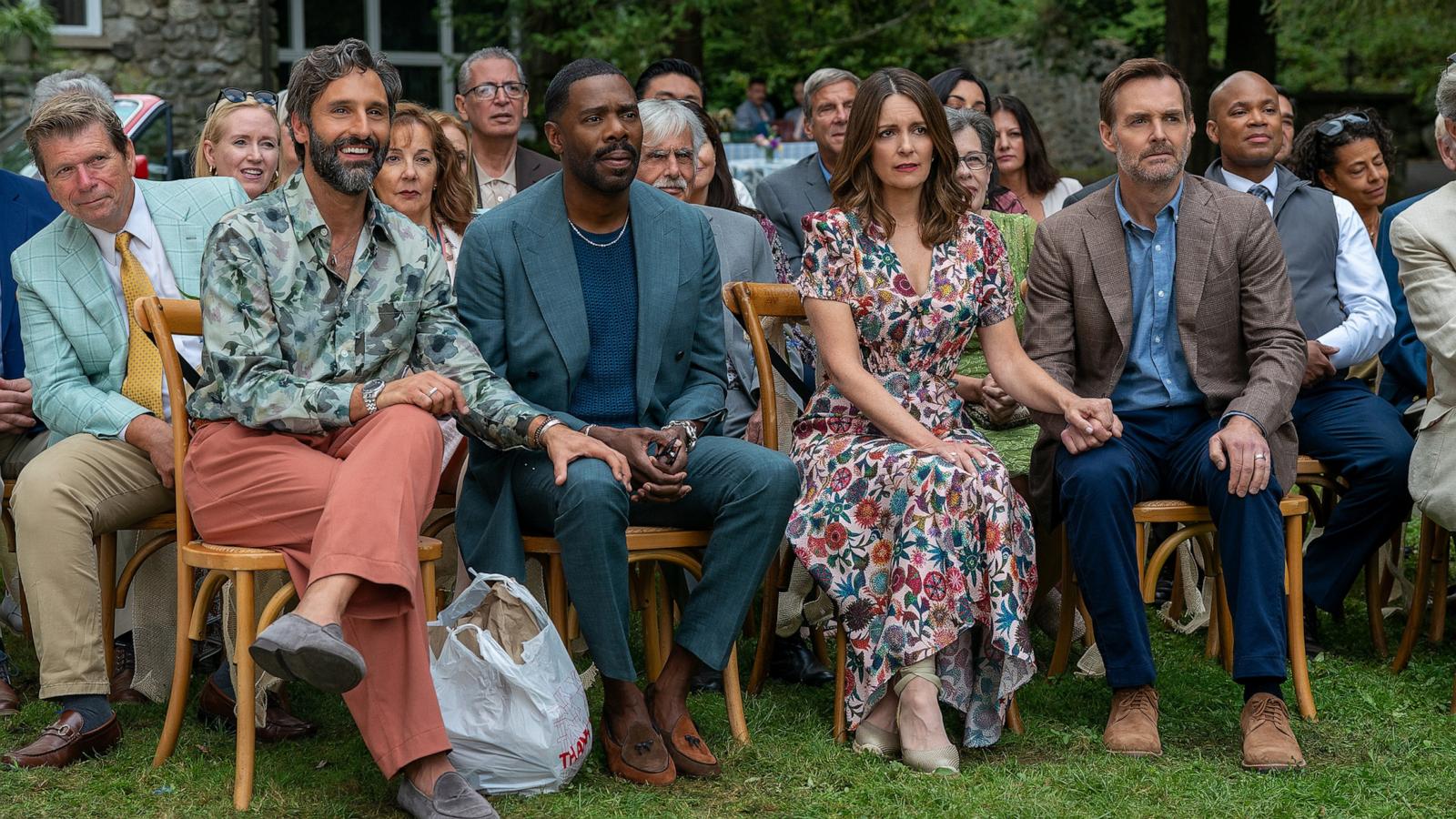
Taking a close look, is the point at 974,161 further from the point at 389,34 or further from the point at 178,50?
the point at 389,34

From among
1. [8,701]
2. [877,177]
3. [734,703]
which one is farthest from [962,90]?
[8,701]

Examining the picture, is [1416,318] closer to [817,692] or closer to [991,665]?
[991,665]

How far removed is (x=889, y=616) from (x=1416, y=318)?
1798 millimetres

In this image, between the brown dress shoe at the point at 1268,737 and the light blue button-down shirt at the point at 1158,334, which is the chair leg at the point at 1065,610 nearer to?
the light blue button-down shirt at the point at 1158,334

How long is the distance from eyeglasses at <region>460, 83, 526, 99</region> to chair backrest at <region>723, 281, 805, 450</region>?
2275mm

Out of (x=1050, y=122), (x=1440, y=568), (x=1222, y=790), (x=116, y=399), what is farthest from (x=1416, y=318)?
(x=1050, y=122)

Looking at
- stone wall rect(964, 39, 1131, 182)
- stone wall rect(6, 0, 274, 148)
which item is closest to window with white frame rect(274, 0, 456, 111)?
stone wall rect(6, 0, 274, 148)

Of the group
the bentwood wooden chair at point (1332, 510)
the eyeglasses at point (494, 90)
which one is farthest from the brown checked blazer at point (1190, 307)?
the eyeglasses at point (494, 90)

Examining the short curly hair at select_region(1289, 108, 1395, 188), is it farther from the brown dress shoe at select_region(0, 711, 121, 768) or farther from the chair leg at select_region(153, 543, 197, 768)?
the brown dress shoe at select_region(0, 711, 121, 768)

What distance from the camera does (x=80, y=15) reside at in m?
14.9

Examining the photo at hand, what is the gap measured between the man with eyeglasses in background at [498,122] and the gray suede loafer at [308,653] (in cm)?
321

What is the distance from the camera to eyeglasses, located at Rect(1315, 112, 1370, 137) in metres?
5.83

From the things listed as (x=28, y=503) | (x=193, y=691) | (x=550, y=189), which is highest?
(x=550, y=189)

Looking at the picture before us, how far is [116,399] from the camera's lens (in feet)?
14.0
